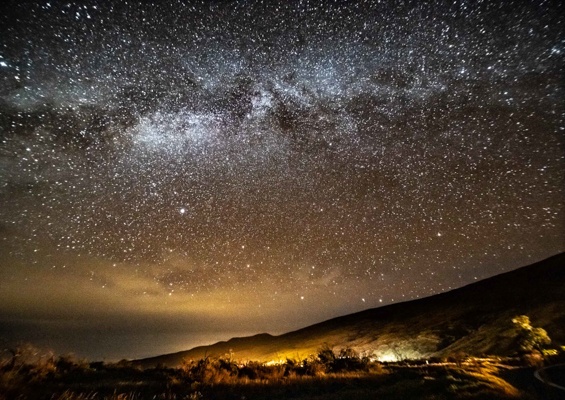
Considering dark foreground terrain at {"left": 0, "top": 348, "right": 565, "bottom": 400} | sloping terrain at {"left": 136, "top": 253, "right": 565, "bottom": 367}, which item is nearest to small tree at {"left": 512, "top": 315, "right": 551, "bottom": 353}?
sloping terrain at {"left": 136, "top": 253, "right": 565, "bottom": 367}

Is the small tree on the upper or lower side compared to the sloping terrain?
lower

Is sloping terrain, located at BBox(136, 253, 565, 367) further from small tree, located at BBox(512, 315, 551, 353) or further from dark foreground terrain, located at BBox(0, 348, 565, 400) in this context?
dark foreground terrain, located at BBox(0, 348, 565, 400)

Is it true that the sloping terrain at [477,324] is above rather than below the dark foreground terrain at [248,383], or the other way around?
above

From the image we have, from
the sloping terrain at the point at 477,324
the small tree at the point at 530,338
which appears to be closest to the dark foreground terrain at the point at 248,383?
the sloping terrain at the point at 477,324

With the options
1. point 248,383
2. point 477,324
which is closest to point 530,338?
point 477,324

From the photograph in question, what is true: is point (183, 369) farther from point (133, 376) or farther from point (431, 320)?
point (431, 320)

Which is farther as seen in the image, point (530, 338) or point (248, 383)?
point (530, 338)

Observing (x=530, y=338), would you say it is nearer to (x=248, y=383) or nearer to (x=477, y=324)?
(x=477, y=324)

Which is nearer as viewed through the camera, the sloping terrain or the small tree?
the small tree

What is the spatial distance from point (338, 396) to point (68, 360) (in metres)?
10.3

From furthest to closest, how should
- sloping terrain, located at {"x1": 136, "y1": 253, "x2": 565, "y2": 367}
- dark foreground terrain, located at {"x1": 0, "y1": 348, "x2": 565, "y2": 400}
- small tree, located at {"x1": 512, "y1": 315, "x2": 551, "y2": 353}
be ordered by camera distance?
sloping terrain, located at {"x1": 136, "y1": 253, "x2": 565, "y2": 367}, small tree, located at {"x1": 512, "y1": 315, "x2": 551, "y2": 353}, dark foreground terrain, located at {"x1": 0, "y1": 348, "x2": 565, "y2": 400}

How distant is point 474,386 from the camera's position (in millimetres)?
10617

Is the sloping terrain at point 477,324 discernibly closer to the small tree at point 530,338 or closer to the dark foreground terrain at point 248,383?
the small tree at point 530,338

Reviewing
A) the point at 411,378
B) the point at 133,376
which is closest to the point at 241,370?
the point at 133,376
